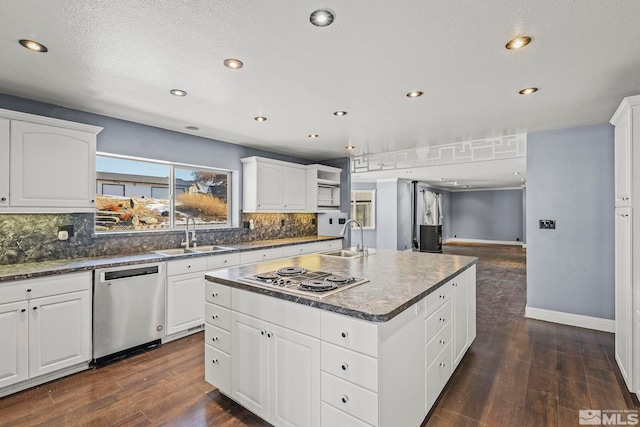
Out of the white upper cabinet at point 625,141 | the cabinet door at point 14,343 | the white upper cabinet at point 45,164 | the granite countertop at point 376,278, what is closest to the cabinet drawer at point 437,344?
the granite countertop at point 376,278

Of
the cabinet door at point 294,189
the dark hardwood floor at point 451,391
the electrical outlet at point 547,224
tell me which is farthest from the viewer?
the cabinet door at point 294,189

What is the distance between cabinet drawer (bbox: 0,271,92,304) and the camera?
2.22 metres

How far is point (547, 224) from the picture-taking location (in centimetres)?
375

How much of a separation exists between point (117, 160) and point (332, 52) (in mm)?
2784

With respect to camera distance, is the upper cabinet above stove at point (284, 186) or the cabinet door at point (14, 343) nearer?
the cabinet door at point (14, 343)

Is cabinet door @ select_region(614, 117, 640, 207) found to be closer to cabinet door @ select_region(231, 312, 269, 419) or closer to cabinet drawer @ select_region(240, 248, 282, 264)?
cabinet door @ select_region(231, 312, 269, 419)

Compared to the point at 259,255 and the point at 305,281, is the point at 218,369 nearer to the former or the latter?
the point at 305,281

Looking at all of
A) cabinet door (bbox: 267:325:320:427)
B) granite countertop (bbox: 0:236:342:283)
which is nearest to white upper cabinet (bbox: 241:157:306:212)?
granite countertop (bbox: 0:236:342:283)

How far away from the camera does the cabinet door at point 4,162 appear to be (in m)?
2.38

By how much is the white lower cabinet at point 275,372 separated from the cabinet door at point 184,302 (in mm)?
1429

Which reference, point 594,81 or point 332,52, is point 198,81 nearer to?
point 332,52

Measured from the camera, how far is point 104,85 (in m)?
2.44

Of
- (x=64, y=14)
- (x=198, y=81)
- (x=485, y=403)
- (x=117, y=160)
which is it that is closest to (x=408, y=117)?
(x=198, y=81)

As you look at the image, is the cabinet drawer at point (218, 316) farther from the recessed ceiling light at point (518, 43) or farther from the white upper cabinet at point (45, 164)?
the recessed ceiling light at point (518, 43)
